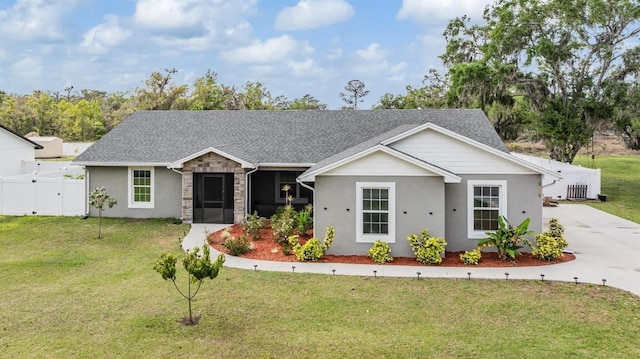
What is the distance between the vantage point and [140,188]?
19031 millimetres

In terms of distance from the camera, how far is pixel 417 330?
8.07 meters

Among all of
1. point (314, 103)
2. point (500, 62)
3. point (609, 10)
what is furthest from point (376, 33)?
point (314, 103)

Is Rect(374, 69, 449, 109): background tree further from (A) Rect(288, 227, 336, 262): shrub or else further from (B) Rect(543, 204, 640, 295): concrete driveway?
(A) Rect(288, 227, 336, 262): shrub

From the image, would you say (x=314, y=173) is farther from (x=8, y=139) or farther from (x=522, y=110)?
(x=522, y=110)

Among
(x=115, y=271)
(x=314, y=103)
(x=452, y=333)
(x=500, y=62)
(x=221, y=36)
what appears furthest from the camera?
(x=314, y=103)

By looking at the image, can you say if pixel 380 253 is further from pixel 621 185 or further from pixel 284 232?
pixel 621 185

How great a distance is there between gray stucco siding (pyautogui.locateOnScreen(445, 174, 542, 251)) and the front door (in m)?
8.67

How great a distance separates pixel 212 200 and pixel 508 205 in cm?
1099

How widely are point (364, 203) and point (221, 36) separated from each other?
926 inches

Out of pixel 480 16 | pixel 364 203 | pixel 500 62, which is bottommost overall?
pixel 364 203

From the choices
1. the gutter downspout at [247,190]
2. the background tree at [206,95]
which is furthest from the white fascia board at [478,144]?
the background tree at [206,95]

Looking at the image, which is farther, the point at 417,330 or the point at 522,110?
the point at 522,110

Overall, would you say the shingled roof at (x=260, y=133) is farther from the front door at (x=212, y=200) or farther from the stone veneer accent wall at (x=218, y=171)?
the front door at (x=212, y=200)

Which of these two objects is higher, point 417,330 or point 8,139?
point 8,139
